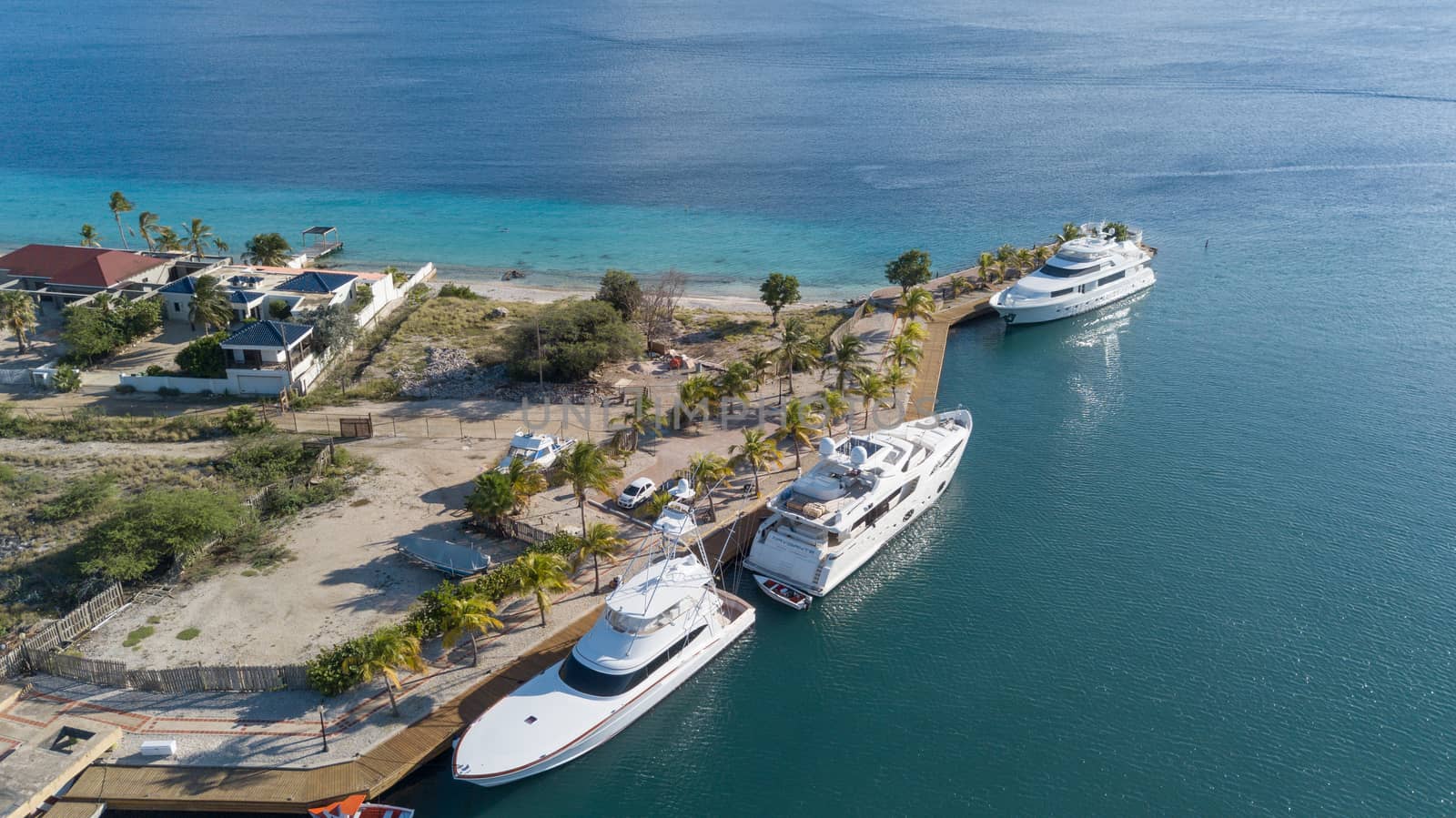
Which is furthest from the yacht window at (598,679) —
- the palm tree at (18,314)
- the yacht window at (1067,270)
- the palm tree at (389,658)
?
the yacht window at (1067,270)

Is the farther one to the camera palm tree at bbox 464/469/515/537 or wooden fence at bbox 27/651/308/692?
palm tree at bbox 464/469/515/537

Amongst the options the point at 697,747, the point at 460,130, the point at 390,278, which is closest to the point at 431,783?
→ the point at 697,747

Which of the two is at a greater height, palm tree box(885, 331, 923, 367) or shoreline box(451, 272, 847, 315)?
palm tree box(885, 331, 923, 367)

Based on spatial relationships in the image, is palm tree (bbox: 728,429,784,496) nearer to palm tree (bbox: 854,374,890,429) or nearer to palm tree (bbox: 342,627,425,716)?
palm tree (bbox: 854,374,890,429)

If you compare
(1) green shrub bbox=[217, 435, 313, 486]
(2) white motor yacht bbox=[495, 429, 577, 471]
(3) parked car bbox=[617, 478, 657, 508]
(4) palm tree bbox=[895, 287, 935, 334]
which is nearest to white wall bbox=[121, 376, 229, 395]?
(1) green shrub bbox=[217, 435, 313, 486]

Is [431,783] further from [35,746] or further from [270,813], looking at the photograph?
[35,746]

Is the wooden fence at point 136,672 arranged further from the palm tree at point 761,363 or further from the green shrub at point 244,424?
the palm tree at point 761,363

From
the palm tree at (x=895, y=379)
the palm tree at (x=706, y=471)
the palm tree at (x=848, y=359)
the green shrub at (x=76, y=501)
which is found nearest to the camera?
the green shrub at (x=76, y=501)
